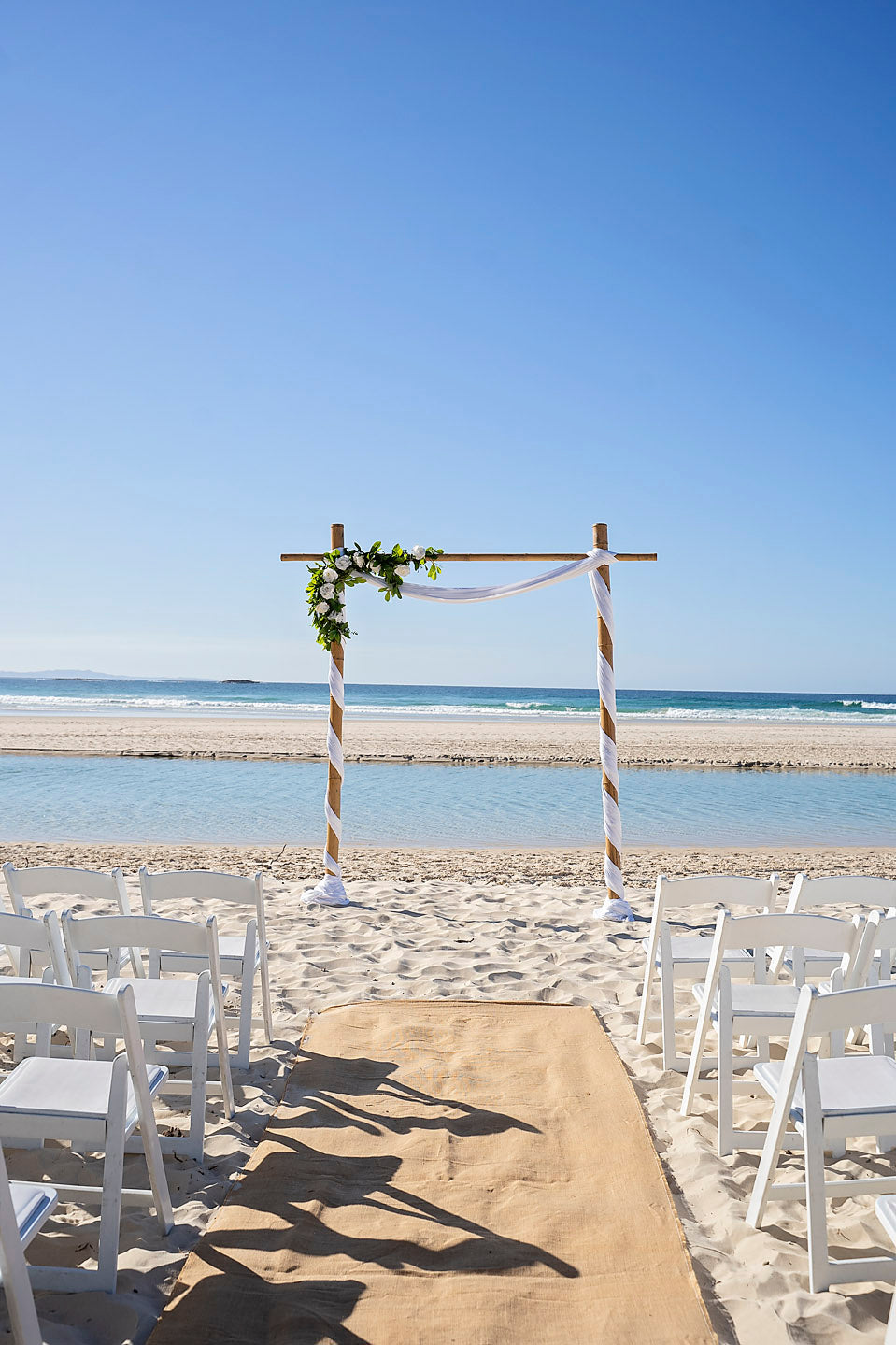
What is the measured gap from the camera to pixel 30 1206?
6.13 ft

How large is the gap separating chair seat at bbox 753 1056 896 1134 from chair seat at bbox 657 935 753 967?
0.94 m

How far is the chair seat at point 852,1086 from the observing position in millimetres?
Result: 2193

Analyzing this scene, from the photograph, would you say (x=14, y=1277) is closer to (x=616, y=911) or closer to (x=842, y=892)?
(x=842, y=892)

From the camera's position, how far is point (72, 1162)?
2771 millimetres

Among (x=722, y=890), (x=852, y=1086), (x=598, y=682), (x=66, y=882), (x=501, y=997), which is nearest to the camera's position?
(x=852, y=1086)

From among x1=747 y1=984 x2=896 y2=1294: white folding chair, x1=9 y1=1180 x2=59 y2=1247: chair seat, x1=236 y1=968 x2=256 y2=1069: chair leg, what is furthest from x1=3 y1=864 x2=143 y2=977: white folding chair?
x1=747 y1=984 x2=896 y2=1294: white folding chair

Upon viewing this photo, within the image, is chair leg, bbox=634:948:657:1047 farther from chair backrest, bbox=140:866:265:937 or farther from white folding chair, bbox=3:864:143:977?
white folding chair, bbox=3:864:143:977

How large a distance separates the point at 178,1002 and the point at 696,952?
7.11 feet

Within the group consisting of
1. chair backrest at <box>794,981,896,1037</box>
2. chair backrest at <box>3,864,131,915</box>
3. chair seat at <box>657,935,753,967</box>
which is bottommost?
chair seat at <box>657,935,753,967</box>

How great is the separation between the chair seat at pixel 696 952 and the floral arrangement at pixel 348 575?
12.1ft

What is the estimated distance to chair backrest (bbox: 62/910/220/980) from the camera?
271 centimetres

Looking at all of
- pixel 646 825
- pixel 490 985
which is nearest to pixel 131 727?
pixel 646 825

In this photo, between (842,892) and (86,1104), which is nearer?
(86,1104)

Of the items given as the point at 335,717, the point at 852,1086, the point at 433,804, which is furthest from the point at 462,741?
the point at 852,1086
